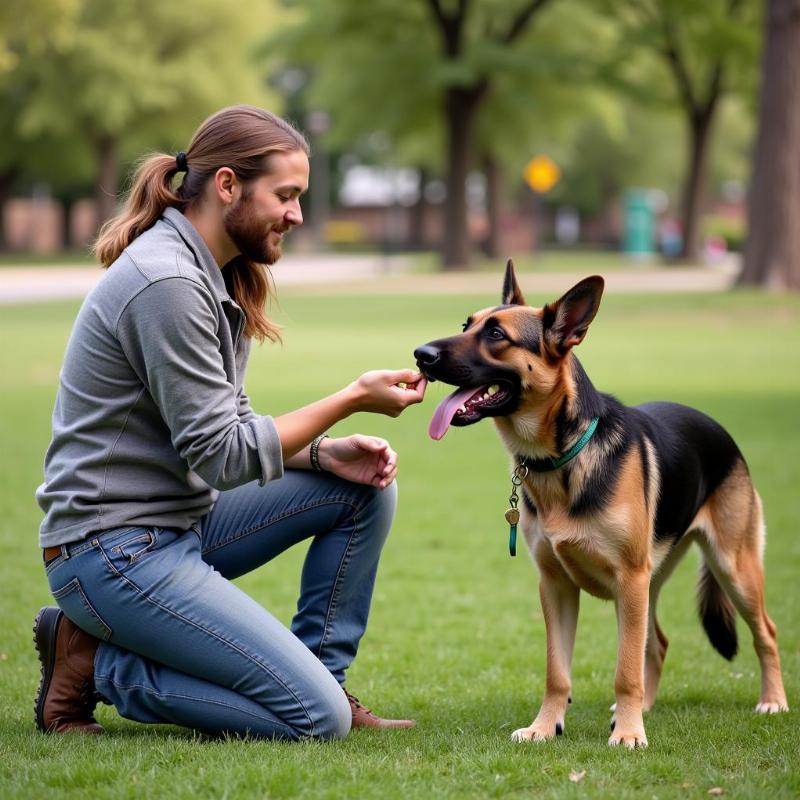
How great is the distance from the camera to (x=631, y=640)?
481 cm

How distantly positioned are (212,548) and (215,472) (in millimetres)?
678

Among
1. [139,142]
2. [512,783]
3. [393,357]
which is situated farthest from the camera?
[139,142]

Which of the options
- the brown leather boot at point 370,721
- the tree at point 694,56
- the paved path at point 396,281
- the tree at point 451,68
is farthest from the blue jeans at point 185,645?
the tree at point 694,56

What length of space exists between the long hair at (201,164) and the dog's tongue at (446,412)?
108 centimetres

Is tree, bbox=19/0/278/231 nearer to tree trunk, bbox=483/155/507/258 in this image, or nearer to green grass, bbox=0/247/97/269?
green grass, bbox=0/247/97/269

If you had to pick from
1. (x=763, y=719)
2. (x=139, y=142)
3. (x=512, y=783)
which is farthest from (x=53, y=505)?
(x=139, y=142)

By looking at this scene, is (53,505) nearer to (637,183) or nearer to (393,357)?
(393,357)

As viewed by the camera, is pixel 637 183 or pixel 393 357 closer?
pixel 393 357

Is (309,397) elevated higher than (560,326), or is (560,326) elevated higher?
(560,326)

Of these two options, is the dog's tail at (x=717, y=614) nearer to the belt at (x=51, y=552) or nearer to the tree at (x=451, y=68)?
the belt at (x=51, y=552)

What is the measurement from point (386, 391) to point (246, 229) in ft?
2.62

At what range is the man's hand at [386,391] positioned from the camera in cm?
454

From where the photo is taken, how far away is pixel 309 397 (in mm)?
15180

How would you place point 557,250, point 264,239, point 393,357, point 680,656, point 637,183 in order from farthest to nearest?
1. point 637,183
2. point 557,250
3. point 393,357
4. point 680,656
5. point 264,239
